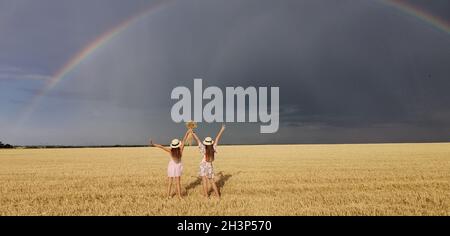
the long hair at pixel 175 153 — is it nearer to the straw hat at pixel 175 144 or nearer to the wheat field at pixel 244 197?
the straw hat at pixel 175 144

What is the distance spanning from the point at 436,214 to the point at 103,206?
28.4 feet

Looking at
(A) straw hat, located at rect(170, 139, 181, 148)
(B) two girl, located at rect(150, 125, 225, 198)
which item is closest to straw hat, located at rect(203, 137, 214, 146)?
(B) two girl, located at rect(150, 125, 225, 198)

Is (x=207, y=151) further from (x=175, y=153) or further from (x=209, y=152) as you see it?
(x=175, y=153)

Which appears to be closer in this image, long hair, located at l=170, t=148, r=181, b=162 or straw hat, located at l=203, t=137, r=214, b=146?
straw hat, located at l=203, t=137, r=214, b=146

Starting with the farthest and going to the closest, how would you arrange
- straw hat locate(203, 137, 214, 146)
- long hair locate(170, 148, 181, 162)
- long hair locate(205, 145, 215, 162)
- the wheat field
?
long hair locate(170, 148, 181, 162), long hair locate(205, 145, 215, 162), straw hat locate(203, 137, 214, 146), the wheat field

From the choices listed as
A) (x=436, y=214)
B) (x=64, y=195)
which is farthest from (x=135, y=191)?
(x=436, y=214)

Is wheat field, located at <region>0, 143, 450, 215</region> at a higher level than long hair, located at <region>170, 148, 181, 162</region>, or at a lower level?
lower

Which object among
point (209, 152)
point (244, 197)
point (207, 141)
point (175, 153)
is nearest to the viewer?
point (207, 141)

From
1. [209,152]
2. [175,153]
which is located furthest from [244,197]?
[175,153]

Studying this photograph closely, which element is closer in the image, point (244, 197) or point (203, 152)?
point (203, 152)

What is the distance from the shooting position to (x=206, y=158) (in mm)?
12305

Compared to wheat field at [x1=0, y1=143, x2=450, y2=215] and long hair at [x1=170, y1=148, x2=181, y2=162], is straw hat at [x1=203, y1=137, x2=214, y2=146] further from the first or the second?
wheat field at [x1=0, y1=143, x2=450, y2=215]

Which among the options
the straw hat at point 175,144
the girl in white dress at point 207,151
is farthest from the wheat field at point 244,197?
the straw hat at point 175,144
